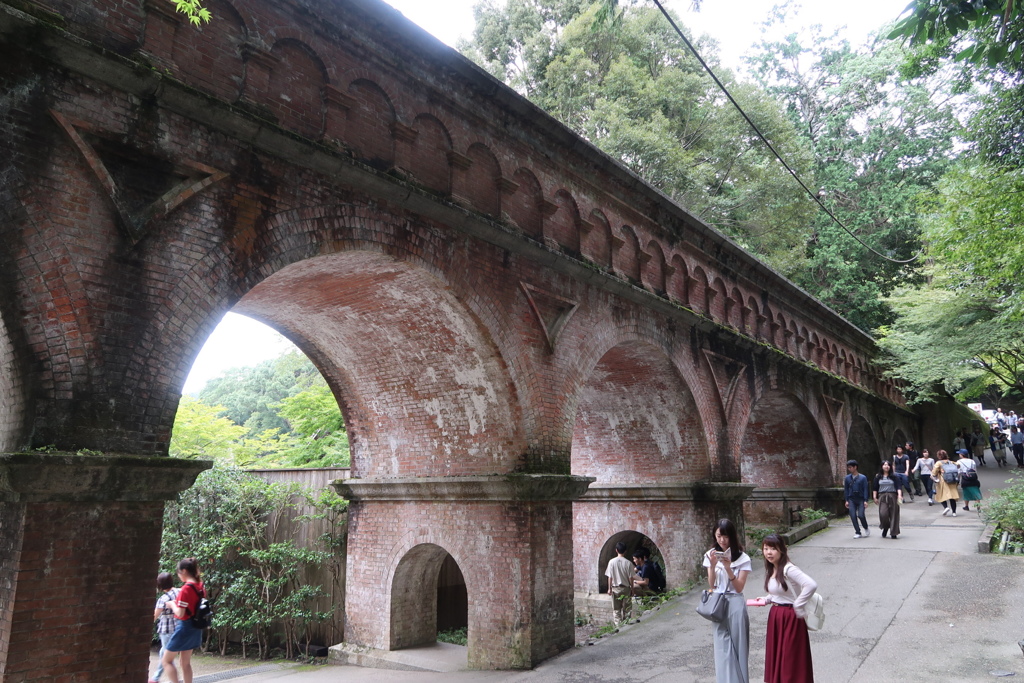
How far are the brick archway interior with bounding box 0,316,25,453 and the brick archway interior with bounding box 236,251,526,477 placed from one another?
296 cm

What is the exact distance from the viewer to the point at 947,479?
619 inches

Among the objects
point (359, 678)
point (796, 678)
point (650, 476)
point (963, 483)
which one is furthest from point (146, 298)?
point (963, 483)

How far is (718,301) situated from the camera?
14.5 m

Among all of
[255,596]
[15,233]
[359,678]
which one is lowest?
[359,678]

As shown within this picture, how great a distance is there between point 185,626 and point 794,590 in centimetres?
515

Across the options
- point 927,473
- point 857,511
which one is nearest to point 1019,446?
point 927,473

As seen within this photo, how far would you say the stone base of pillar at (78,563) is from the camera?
4.43 m

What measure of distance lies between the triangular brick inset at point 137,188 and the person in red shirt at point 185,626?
3.09m

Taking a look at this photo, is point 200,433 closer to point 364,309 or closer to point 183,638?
point 364,309

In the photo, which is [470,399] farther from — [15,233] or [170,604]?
[15,233]

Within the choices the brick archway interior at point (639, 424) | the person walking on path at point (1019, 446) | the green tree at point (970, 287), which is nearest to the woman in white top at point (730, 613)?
the brick archway interior at point (639, 424)

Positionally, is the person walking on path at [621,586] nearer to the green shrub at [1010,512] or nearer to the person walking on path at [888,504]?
the person walking on path at [888,504]

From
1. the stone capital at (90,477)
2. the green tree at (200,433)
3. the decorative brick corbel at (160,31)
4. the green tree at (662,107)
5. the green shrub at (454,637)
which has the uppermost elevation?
the green tree at (662,107)

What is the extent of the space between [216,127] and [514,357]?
4219 millimetres
